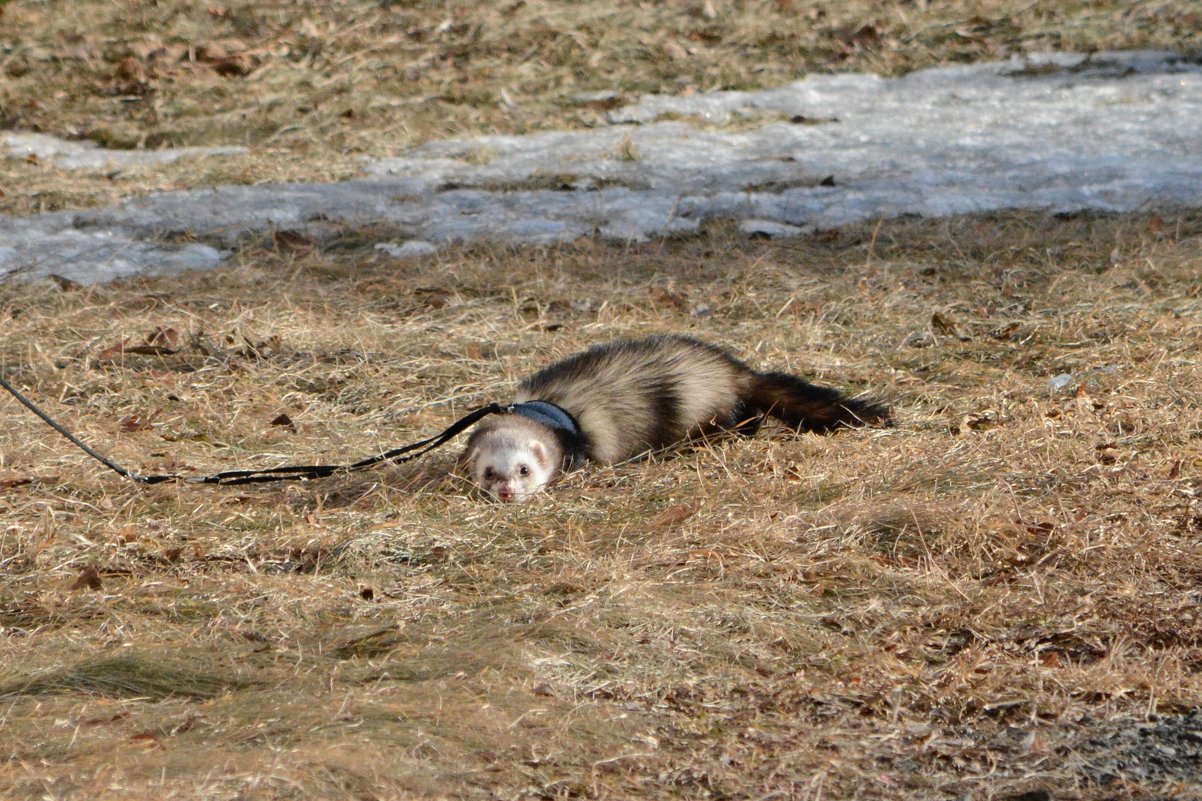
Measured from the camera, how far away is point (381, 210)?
26.8 feet

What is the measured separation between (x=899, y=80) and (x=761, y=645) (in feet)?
27.1

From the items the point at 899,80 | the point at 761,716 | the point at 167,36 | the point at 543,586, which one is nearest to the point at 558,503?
the point at 543,586

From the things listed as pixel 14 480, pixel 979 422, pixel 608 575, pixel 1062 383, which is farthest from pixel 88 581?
pixel 1062 383

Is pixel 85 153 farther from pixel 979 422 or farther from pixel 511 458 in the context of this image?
pixel 979 422

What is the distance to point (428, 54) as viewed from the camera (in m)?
11.0

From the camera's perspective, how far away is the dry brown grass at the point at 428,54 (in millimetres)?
9961

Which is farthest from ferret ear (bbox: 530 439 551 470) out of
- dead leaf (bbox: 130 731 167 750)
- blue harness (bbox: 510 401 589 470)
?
dead leaf (bbox: 130 731 167 750)

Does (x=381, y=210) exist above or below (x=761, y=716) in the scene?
below

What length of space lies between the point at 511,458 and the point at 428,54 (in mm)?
7172

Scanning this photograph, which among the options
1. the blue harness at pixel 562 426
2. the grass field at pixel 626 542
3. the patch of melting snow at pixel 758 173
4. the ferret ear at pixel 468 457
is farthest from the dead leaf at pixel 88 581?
the patch of melting snow at pixel 758 173

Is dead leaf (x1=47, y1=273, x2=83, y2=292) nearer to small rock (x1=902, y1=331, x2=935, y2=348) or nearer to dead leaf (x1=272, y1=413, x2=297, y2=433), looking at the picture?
dead leaf (x1=272, y1=413, x2=297, y2=433)

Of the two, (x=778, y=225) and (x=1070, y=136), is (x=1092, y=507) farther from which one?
(x=1070, y=136)

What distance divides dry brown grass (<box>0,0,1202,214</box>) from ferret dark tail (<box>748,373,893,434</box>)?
203 inches

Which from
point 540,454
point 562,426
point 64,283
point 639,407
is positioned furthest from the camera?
point 64,283
